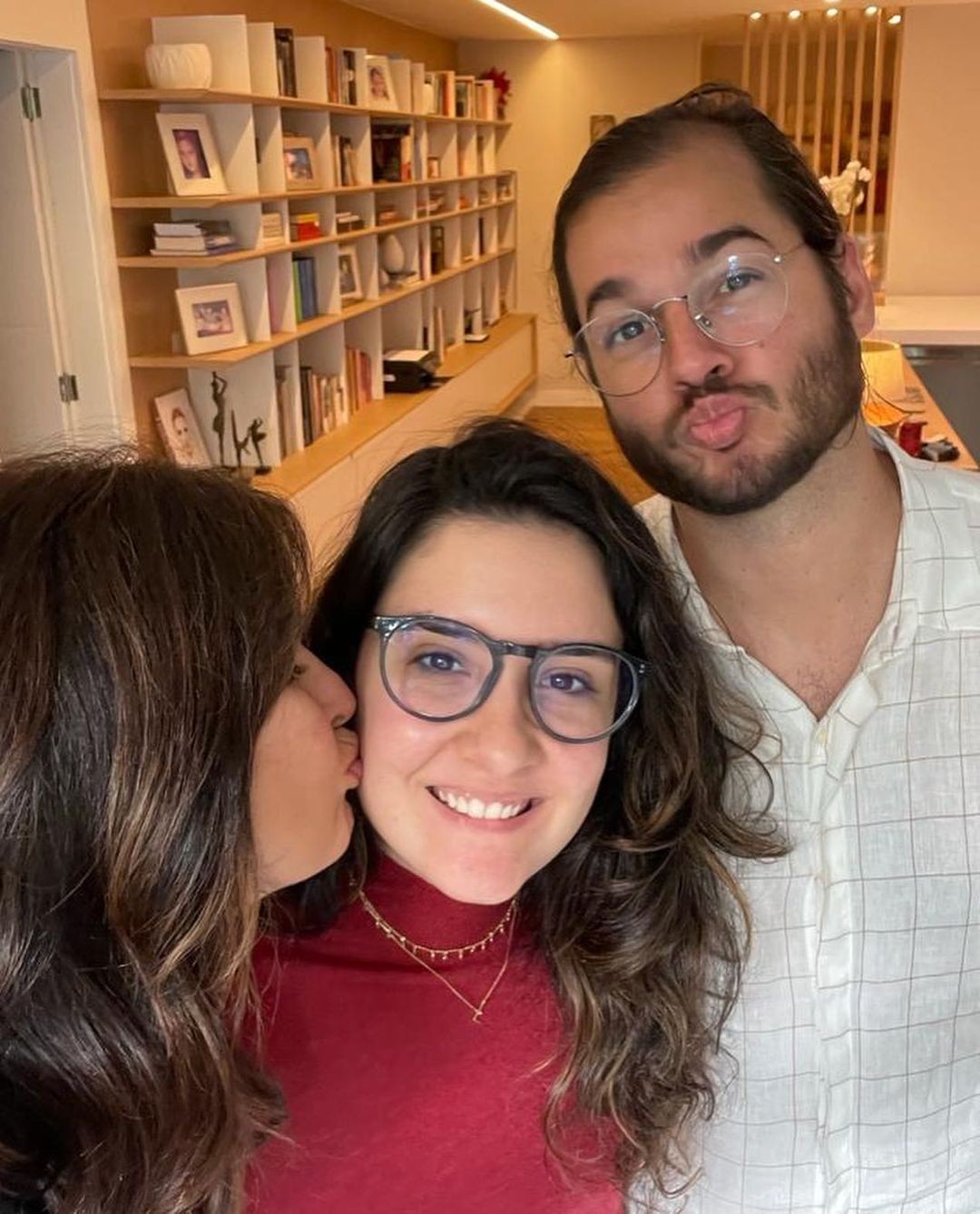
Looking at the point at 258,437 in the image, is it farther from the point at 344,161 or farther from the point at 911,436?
the point at 911,436

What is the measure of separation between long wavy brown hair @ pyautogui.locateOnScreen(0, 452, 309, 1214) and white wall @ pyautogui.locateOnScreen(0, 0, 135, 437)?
88.1 inches

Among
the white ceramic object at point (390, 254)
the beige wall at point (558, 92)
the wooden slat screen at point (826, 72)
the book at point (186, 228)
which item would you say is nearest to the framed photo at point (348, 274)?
the white ceramic object at point (390, 254)

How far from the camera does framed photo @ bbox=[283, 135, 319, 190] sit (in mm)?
4422

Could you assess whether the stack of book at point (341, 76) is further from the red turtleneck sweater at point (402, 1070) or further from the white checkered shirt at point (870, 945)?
the red turtleneck sweater at point (402, 1070)

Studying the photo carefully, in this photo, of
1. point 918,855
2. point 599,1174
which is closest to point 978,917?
point 918,855

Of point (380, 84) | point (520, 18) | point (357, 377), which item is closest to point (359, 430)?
point (357, 377)

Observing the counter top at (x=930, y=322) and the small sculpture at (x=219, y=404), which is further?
the counter top at (x=930, y=322)

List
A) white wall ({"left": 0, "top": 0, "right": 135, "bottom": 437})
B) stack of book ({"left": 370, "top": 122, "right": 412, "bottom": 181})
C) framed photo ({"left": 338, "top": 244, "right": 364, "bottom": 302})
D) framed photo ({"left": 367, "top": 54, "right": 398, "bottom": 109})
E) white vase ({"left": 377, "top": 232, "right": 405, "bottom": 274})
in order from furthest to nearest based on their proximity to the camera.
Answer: white vase ({"left": 377, "top": 232, "right": 405, "bottom": 274}), stack of book ({"left": 370, "top": 122, "right": 412, "bottom": 181}), framed photo ({"left": 367, "top": 54, "right": 398, "bottom": 109}), framed photo ({"left": 338, "top": 244, "right": 364, "bottom": 302}), white wall ({"left": 0, "top": 0, "right": 135, "bottom": 437})

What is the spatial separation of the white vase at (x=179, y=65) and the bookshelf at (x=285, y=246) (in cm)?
6

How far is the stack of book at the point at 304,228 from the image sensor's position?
4508 millimetres

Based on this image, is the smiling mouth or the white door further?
the white door

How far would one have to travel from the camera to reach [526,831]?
1004mm

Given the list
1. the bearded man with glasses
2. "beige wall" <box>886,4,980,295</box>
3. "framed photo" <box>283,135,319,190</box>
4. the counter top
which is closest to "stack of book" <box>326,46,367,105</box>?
"framed photo" <box>283,135,319,190</box>

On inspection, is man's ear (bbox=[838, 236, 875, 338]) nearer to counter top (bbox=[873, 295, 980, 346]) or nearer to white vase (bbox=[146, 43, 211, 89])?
white vase (bbox=[146, 43, 211, 89])
